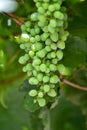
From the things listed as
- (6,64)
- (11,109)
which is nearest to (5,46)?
(6,64)

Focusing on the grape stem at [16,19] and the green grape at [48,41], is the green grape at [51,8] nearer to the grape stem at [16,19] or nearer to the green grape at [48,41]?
the green grape at [48,41]

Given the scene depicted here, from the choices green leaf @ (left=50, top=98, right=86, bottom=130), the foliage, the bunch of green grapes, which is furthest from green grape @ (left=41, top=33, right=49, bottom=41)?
green leaf @ (left=50, top=98, right=86, bottom=130)

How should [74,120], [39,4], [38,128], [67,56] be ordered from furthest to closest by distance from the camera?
1. [74,120]
2. [38,128]
3. [67,56]
4. [39,4]

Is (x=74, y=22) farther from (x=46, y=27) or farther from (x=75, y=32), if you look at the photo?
(x=46, y=27)

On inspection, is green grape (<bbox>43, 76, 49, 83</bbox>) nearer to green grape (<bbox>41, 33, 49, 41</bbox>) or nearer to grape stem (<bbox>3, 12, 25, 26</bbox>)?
green grape (<bbox>41, 33, 49, 41</bbox>)

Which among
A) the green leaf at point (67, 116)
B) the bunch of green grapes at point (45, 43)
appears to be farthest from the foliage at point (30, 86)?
the bunch of green grapes at point (45, 43)

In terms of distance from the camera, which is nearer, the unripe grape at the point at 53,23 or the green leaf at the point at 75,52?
the unripe grape at the point at 53,23
